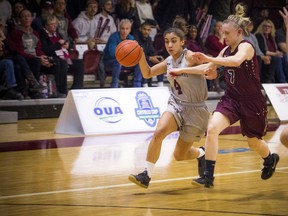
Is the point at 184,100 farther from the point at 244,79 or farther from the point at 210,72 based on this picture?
the point at 244,79

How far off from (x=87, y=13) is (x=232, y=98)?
25.6 feet

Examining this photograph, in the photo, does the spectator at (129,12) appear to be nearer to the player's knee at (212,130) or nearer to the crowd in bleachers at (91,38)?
the crowd in bleachers at (91,38)

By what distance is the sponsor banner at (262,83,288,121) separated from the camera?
13.1 m

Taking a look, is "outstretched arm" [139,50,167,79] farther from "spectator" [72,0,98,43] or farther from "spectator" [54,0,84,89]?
"spectator" [72,0,98,43]

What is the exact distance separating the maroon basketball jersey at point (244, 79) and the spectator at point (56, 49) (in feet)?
21.7

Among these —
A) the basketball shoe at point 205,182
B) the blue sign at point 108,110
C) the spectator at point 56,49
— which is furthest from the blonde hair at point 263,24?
the basketball shoe at point 205,182

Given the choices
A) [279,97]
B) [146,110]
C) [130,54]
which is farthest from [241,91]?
[279,97]

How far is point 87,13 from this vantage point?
1414 cm

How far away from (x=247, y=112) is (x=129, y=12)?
825 cm

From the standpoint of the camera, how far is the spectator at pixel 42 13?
43.0ft

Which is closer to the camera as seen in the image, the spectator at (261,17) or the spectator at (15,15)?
the spectator at (15,15)

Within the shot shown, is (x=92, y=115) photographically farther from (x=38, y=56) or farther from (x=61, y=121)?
(x=38, y=56)

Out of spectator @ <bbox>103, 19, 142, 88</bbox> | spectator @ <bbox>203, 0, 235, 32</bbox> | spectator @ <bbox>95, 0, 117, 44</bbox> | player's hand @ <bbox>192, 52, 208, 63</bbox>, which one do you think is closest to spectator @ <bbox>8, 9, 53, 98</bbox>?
spectator @ <bbox>103, 19, 142, 88</bbox>

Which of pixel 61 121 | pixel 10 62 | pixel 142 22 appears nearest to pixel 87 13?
pixel 142 22
